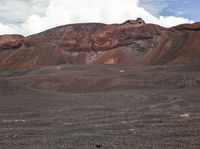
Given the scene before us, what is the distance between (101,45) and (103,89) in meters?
43.2

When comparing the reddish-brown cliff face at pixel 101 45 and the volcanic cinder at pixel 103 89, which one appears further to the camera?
the reddish-brown cliff face at pixel 101 45

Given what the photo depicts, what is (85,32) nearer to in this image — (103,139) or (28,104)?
(28,104)

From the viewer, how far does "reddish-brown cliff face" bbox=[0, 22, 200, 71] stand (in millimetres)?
80375

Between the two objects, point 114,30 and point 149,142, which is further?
point 114,30

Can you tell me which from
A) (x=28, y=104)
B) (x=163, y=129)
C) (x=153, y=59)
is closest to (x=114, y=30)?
(x=153, y=59)

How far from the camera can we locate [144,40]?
89500mm

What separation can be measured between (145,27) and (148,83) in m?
44.4

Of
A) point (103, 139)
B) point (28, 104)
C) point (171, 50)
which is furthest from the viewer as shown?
point (171, 50)

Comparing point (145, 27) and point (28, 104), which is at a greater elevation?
point (145, 27)

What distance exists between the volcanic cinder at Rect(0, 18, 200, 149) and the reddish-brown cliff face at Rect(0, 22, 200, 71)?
0.63ft

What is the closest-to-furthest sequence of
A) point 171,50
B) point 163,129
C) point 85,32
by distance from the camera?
point 163,129, point 171,50, point 85,32

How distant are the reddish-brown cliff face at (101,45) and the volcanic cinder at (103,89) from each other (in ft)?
0.63

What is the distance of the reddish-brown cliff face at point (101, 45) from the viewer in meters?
80.4

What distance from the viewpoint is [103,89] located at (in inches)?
1934
